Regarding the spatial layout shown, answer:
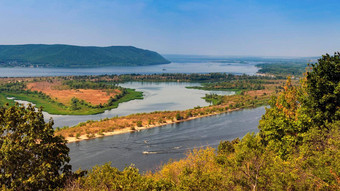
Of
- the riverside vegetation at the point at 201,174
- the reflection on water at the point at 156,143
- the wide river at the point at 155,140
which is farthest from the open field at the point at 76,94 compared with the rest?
the riverside vegetation at the point at 201,174

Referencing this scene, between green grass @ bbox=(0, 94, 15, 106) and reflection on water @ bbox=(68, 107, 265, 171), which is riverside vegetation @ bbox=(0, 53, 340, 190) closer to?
reflection on water @ bbox=(68, 107, 265, 171)

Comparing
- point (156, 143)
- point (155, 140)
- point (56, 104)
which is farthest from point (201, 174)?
point (56, 104)

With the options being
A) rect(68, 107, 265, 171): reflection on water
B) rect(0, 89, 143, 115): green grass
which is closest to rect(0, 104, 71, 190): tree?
rect(68, 107, 265, 171): reflection on water

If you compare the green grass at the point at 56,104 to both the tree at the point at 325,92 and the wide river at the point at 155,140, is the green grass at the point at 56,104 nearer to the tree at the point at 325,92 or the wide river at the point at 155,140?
the wide river at the point at 155,140

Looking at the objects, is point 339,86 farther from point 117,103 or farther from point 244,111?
point 117,103

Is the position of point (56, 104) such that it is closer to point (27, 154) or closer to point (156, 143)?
point (156, 143)
